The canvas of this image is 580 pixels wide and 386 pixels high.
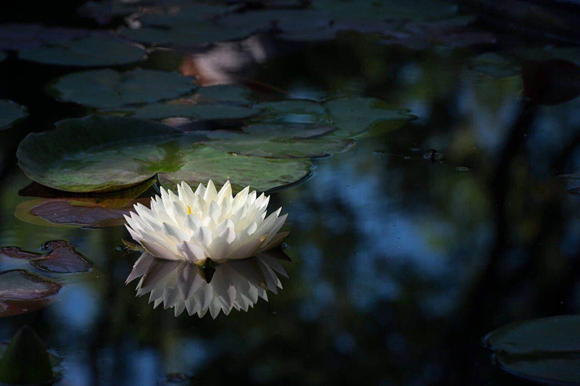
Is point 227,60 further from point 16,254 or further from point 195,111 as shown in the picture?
point 16,254

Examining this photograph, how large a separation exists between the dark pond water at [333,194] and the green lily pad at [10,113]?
0.02 metres

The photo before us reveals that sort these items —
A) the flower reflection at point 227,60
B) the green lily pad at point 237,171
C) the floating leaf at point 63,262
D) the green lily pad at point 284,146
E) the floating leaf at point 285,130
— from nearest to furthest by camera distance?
the floating leaf at point 63,262 < the green lily pad at point 237,171 < the green lily pad at point 284,146 < the floating leaf at point 285,130 < the flower reflection at point 227,60

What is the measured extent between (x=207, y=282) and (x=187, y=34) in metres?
2.51

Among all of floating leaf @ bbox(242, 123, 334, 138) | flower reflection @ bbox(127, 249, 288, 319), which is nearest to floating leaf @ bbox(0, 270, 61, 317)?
flower reflection @ bbox(127, 249, 288, 319)

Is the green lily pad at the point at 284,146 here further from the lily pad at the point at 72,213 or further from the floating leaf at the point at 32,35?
the floating leaf at the point at 32,35

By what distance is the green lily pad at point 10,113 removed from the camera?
245 centimetres

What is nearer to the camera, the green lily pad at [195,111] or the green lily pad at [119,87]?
the green lily pad at [195,111]

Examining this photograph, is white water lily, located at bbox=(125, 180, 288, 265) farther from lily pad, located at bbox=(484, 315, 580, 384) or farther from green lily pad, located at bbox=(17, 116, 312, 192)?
lily pad, located at bbox=(484, 315, 580, 384)

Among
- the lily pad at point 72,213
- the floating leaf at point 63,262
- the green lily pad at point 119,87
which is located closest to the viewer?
the floating leaf at point 63,262

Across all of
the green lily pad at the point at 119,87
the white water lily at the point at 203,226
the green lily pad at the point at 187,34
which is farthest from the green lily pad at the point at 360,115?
the green lily pad at the point at 187,34

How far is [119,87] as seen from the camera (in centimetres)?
282

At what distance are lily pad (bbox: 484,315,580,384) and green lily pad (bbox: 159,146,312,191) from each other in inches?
32.2

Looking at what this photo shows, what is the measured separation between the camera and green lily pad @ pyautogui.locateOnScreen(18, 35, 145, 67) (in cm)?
323

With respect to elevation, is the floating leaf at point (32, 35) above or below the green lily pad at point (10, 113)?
below
